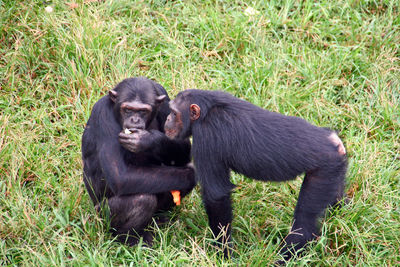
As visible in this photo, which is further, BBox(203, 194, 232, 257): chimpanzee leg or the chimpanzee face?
the chimpanzee face

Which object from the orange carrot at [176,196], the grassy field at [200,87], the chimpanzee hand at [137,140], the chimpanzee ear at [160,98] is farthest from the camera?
the orange carrot at [176,196]

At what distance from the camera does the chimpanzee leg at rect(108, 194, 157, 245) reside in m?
6.14

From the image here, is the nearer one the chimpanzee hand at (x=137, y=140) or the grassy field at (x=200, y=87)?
the chimpanzee hand at (x=137, y=140)

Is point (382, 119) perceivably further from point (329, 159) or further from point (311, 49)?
point (329, 159)

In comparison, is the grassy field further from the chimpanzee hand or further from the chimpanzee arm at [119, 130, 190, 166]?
the chimpanzee hand

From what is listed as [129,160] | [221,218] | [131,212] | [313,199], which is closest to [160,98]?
[129,160]

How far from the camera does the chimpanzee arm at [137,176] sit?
19.7 feet

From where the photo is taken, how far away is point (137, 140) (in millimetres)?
5961

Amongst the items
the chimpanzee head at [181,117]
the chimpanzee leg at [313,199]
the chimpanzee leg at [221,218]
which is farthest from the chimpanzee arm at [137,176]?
the chimpanzee leg at [313,199]

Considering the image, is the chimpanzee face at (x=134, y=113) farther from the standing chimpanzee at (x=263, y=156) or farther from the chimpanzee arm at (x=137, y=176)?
the standing chimpanzee at (x=263, y=156)

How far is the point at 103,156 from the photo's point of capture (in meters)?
6.01

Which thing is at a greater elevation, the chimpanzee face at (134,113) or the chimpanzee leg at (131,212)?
the chimpanzee face at (134,113)

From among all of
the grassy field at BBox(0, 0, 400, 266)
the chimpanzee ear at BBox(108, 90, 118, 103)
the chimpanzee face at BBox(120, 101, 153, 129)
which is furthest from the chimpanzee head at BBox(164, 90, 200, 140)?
the grassy field at BBox(0, 0, 400, 266)

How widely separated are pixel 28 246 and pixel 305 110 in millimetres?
3998
